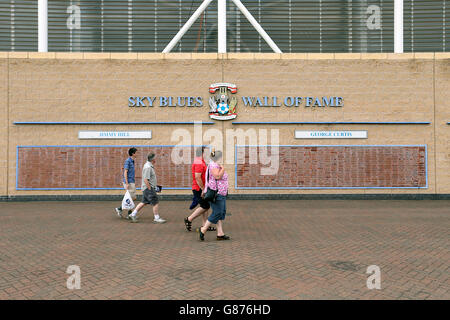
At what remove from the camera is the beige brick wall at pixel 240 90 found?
44.8 feet

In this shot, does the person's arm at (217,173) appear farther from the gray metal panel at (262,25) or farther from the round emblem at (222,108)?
the gray metal panel at (262,25)

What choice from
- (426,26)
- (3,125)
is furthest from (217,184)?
(426,26)

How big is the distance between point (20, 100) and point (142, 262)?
11.6m

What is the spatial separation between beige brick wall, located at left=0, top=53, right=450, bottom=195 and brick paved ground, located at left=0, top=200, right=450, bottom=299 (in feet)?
16.6

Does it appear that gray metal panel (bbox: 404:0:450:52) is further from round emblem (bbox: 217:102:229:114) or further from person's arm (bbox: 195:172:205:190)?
person's arm (bbox: 195:172:205:190)

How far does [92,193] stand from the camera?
44.6 ft

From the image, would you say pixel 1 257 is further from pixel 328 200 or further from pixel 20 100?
pixel 328 200

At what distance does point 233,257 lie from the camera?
5.44m

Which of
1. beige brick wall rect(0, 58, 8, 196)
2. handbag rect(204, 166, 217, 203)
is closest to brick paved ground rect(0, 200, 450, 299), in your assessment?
handbag rect(204, 166, 217, 203)

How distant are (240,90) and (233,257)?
31.5ft

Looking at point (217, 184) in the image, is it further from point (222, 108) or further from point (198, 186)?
point (222, 108)

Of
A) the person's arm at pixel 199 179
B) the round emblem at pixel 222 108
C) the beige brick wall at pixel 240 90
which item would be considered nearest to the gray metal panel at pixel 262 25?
the beige brick wall at pixel 240 90

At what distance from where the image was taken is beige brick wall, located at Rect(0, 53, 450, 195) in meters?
13.7

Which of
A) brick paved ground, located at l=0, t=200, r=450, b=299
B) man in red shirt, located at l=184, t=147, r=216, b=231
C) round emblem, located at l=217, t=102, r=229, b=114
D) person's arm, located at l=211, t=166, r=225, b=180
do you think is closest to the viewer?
brick paved ground, located at l=0, t=200, r=450, b=299
